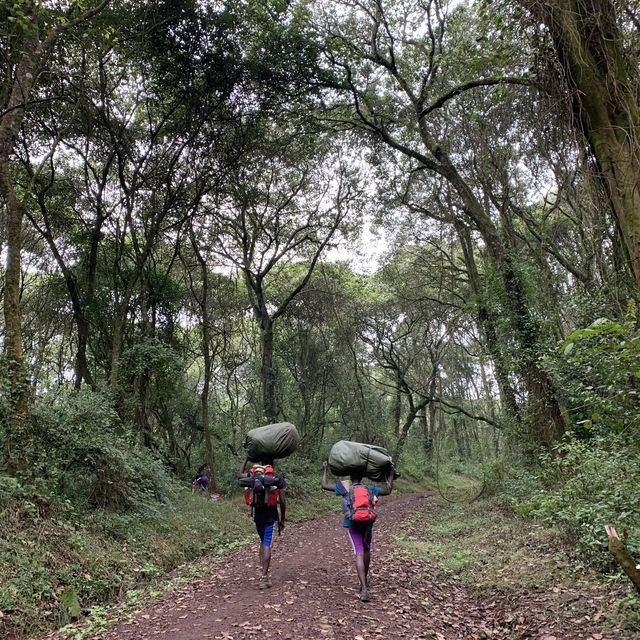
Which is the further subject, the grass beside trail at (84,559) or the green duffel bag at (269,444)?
the green duffel bag at (269,444)

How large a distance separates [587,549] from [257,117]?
518 inches

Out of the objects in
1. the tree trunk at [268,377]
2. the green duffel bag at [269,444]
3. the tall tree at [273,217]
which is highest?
the tall tree at [273,217]

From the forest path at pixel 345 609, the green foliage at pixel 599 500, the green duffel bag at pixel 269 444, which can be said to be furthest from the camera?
the green duffel bag at pixel 269 444

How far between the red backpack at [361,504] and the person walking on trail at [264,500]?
3.47ft

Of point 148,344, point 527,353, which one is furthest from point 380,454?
point 148,344

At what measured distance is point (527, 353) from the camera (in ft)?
37.5

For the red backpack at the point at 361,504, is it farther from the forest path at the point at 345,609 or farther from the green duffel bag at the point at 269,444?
the green duffel bag at the point at 269,444

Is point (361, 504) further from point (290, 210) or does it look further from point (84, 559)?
point (290, 210)

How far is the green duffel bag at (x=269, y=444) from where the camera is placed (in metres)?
6.79

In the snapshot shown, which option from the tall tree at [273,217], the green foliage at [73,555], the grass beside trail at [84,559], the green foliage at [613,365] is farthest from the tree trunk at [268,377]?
the green foliage at [613,365]

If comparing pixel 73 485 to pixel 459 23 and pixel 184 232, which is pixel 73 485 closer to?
pixel 184 232

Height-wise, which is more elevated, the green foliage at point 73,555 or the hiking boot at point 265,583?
the green foliage at point 73,555

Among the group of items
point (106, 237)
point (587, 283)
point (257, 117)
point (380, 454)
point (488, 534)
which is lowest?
point (488, 534)

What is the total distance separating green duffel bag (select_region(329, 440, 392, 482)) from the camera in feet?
19.9
